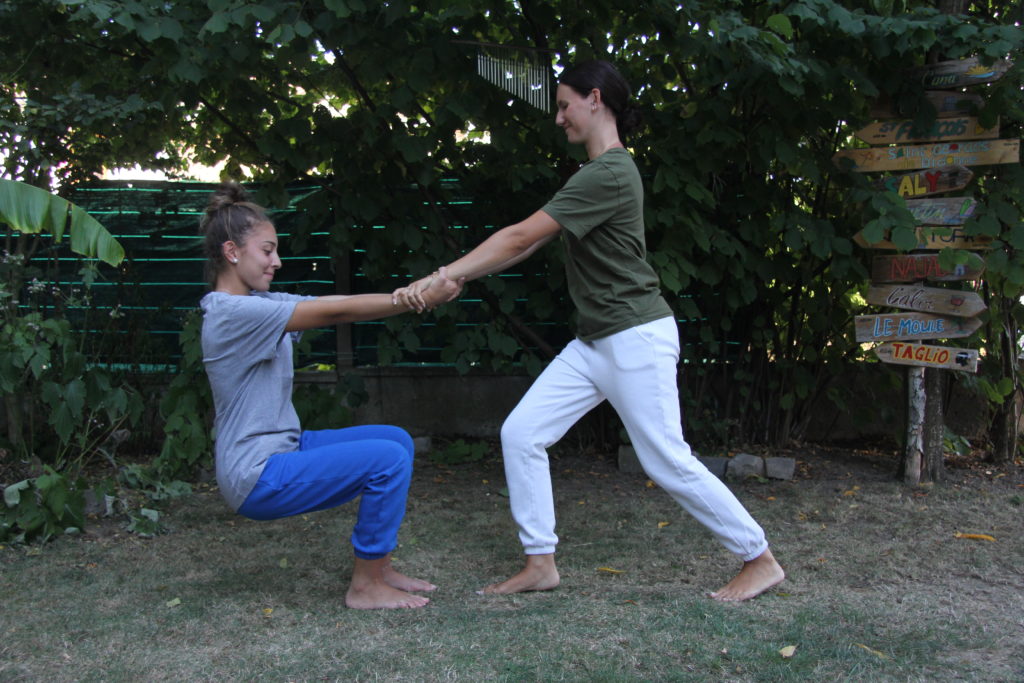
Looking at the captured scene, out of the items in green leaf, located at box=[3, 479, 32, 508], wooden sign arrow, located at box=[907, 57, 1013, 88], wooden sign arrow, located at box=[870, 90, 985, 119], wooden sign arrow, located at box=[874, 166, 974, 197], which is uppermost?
wooden sign arrow, located at box=[907, 57, 1013, 88]

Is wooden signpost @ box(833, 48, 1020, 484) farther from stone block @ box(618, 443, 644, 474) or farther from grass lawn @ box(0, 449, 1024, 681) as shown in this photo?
stone block @ box(618, 443, 644, 474)

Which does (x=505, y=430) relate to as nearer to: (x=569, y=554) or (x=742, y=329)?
(x=569, y=554)

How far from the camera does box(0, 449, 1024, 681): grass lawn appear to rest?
301 centimetres

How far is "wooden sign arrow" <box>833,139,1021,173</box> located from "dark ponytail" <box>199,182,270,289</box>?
3694 mm

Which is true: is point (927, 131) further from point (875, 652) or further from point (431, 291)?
point (875, 652)

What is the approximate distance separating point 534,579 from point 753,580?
86cm

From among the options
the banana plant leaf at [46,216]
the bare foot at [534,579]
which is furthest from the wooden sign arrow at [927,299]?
the banana plant leaf at [46,216]

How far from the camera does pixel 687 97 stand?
5781 millimetres

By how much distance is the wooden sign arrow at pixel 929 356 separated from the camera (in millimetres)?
5480

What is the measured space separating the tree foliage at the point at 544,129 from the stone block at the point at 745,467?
1.76ft

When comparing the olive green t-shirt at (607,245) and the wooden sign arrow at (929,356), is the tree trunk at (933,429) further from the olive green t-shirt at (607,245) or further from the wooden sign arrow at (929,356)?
the olive green t-shirt at (607,245)

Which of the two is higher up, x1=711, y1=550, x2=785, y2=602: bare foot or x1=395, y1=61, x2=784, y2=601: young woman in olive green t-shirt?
x1=395, y1=61, x2=784, y2=601: young woman in olive green t-shirt

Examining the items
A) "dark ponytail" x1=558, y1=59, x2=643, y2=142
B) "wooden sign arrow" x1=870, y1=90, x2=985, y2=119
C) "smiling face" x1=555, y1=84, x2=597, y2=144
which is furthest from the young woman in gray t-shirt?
"wooden sign arrow" x1=870, y1=90, x2=985, y2=119

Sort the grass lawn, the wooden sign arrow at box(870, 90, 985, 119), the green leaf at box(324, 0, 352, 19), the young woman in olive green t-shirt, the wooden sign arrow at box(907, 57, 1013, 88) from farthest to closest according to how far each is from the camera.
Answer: the wooden sign arrow at box(870, 90, 985, 119)
the wooden sign arrow at box(907, 57, 1013, 88)
the green leaf at box(324, 0, 352, 19)
the young woman in olive green t-shirt
the grass lawn
